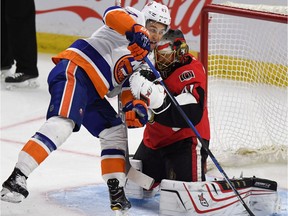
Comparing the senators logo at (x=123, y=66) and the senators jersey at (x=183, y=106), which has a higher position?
the senators logo at (x=123, y=66)

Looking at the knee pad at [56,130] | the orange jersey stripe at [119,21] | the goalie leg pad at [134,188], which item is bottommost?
the goalie leg pad at [134,188]

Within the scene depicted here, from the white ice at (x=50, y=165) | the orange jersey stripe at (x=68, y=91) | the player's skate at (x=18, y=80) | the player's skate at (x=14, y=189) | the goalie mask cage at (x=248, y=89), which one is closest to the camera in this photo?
the player's skate at (x=14, y=189)

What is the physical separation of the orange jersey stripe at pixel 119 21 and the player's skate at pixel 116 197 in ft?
1.92

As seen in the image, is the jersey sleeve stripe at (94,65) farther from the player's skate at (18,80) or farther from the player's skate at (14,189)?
the player's skate at (18,80)

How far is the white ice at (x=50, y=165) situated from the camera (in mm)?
3738

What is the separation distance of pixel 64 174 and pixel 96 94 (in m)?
0.76

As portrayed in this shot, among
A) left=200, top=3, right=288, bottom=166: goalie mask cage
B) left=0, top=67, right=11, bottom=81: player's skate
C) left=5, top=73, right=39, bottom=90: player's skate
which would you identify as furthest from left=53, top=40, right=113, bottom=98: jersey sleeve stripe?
left=0, top=67, right=11, bottom=81: player's skate

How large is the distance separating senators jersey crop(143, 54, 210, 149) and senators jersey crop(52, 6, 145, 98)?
20 centimetres

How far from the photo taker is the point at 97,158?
4.49 meters

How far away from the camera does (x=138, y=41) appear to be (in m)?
3.36

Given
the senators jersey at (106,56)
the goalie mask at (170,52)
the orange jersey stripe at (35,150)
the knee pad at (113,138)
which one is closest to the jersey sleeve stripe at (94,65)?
the senators jersey at (106,56)

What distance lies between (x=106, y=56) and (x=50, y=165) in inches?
38.3

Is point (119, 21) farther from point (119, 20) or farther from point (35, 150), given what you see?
point (35, 150)

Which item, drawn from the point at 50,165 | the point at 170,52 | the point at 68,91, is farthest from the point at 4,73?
the point at 68,91
